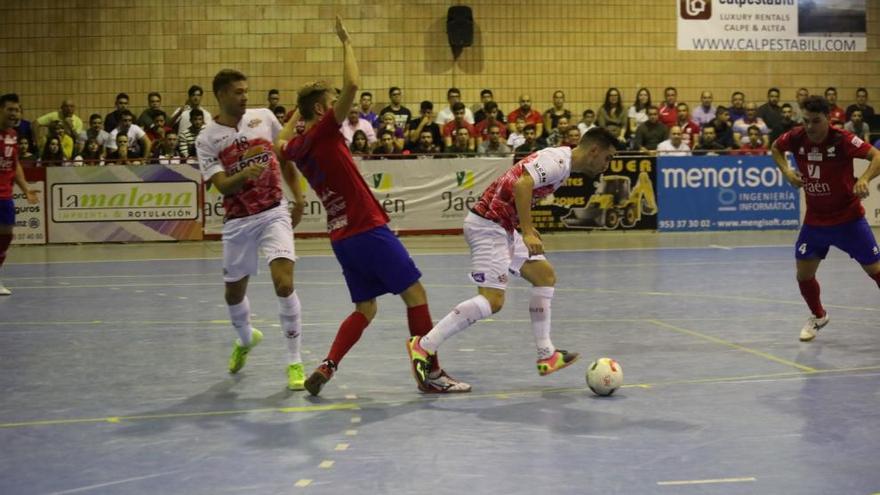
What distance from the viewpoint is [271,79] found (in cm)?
2781

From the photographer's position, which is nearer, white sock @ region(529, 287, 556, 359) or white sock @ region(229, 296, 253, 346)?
white sock @ region(529, 287, 556, 359)

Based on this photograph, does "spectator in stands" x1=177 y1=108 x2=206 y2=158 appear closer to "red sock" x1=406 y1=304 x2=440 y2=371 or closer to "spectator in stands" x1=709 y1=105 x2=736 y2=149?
"spectator in stands" x1=709 y1=105 x2=736 y2=149

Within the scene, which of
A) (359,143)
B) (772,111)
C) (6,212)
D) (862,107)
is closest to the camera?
(6,212)

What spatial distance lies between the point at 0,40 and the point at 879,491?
25.6 m

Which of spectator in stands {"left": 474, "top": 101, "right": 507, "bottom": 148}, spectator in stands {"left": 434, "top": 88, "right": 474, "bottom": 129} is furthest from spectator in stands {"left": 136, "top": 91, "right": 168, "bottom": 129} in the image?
spectator in stands {"left": 474, "top": 101, "right": 507, "bottom": 148}

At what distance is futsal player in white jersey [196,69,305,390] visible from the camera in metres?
9.01

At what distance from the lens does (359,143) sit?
2339 cm

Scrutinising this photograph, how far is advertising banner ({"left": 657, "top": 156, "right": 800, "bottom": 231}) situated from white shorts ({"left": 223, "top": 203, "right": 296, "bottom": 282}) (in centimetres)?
1588

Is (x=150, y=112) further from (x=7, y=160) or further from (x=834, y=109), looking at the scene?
(x=834, y=109)

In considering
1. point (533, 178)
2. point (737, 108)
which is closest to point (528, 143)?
point (737, 108)

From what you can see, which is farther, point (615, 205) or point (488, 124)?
point (488, 124)

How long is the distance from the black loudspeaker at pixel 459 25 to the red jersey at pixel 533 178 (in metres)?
19.1

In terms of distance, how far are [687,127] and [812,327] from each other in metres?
15.2

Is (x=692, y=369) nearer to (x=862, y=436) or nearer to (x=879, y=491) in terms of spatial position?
(x=862, y=436)
